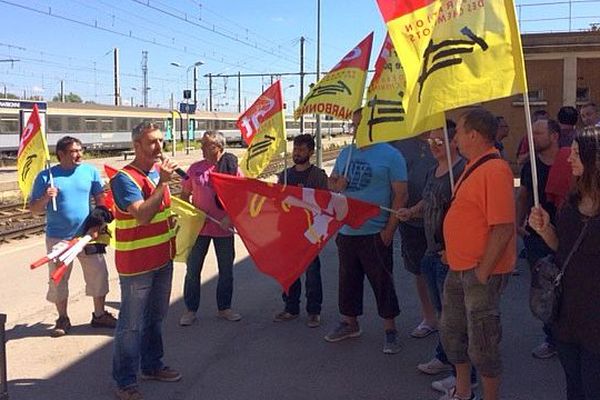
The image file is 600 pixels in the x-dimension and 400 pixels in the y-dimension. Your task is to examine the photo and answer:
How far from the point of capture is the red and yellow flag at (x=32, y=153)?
20.2ft

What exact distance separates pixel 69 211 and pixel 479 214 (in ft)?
12.2

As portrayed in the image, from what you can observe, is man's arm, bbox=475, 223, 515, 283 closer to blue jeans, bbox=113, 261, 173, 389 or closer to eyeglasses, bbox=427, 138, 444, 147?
eyeglasses, bbox=427, 138, 444, 147

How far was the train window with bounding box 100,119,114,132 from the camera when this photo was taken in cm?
3800

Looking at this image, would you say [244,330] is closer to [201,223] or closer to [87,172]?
[201,223]

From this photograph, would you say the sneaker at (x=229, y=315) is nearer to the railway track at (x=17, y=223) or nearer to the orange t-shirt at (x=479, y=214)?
the orange t-shirt at (x=479, y=214)

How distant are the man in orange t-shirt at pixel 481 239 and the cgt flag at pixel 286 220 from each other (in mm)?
1427

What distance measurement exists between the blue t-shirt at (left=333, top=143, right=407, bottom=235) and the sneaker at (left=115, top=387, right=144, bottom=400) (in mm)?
→ 2069

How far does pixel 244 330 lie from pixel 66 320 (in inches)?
63.6

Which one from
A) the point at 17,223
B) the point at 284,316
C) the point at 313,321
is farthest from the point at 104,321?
the point at 17,223

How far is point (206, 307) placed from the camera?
21.4 feet

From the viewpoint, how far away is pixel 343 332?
17.8 feet

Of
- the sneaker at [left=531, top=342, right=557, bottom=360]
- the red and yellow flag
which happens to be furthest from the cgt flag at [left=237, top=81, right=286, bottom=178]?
the sneaker at [left=531, top=342, right=557, bottom=360]

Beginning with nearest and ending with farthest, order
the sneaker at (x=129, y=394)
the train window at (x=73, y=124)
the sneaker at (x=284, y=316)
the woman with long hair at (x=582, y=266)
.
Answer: the woman with long hair at (x=582, y=266) → the sneaker at (x=129, y=394) → the sneaker at (x=284, y=316) → the train window at (x=73, y=124)

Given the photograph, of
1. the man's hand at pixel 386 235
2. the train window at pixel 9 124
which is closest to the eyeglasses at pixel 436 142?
the man's hand at pixel 386 235
